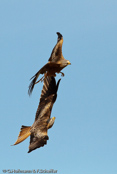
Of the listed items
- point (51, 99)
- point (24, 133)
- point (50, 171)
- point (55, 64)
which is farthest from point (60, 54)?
point (50, 171)

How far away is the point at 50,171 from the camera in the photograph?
17109 millimetres

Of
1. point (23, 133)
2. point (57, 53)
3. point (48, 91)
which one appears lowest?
point (23, 133)

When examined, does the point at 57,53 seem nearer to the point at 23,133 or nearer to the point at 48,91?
the point at 48,91

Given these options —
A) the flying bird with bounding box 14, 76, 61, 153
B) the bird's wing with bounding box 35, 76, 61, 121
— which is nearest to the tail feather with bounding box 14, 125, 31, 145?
the flying bird with bounding box 14, 76, 61, 153

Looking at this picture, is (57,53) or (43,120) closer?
(43,120)

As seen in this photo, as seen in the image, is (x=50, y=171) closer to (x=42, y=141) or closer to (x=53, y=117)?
(x=42, y=141)

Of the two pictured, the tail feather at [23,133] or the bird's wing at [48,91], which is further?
the bird's wing at [48,91]

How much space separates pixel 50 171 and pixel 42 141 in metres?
1.15

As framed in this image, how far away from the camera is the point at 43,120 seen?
18.8 meters

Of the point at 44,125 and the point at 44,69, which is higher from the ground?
the point at 44,69

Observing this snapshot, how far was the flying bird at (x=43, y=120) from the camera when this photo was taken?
17438mm

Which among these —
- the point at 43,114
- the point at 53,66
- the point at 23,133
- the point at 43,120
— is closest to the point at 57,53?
the point at 53,66

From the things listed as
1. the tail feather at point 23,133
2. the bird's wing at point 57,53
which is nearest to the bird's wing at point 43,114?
the tail feather at point 23,133

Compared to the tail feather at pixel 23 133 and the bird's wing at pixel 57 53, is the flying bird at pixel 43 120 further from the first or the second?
the bird's wing at pixel 57 53
